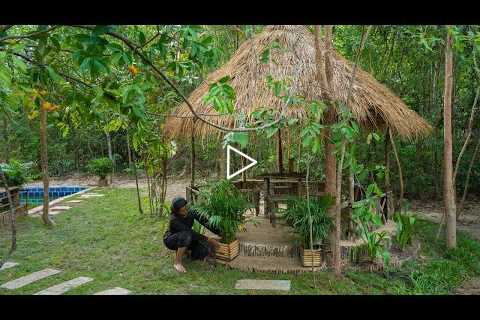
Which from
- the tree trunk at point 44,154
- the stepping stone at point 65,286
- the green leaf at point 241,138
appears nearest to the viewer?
the green leaf at point 241,138

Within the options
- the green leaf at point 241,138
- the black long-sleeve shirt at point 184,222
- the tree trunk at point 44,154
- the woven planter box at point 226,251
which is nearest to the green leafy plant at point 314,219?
the woven planter box at point 226,251

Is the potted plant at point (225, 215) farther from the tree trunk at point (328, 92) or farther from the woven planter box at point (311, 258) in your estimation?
the tree trunk at point (328, 92)

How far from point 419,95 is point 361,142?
171cm

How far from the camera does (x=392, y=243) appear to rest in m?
5.84

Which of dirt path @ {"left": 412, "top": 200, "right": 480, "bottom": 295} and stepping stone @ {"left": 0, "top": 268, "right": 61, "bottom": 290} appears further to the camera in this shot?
dirt path @ {"left": 412, "top": 200, "right": 480, "bottom": 295}

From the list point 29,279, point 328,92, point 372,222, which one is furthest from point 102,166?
point 372,222

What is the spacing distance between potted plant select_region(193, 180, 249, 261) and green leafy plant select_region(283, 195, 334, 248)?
645 mm

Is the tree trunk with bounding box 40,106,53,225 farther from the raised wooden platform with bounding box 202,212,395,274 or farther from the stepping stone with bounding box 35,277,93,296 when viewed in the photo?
the raised wooden platform with bounding box 202,212,395,274

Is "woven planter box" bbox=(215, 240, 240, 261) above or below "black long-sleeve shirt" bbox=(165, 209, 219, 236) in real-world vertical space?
below

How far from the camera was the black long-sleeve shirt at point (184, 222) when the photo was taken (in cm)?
511

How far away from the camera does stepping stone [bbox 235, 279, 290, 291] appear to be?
14.9 feet

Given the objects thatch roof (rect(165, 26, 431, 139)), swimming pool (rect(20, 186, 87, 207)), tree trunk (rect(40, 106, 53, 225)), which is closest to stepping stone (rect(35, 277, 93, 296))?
thatch roof (rect(165, 26, 431, 139))
